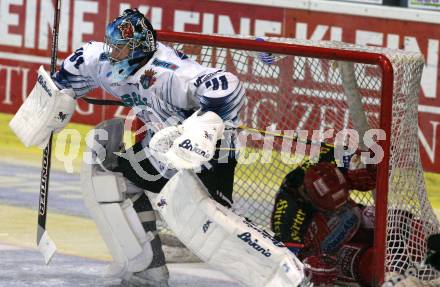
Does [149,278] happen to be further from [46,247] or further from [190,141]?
[190,141]

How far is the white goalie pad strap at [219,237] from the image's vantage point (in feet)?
16.0

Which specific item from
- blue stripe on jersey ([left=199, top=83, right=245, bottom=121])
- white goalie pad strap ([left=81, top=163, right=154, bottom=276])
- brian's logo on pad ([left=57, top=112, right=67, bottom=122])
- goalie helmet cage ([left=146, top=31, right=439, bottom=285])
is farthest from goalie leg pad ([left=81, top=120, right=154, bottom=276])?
goalie helmet cage ([left=146, top=31, right=439, bottom=285])

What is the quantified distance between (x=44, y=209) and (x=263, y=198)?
1172mm

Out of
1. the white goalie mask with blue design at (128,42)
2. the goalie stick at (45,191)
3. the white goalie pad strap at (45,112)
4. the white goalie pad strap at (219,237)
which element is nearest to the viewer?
the white goalie pad strap at (219,237)

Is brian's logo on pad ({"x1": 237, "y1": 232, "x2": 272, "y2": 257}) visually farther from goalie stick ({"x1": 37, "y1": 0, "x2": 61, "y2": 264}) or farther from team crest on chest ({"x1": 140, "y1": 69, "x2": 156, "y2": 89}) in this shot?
goalie stick ({"x1": 37, "y1": 0, "x2": 61, "y2": 264})

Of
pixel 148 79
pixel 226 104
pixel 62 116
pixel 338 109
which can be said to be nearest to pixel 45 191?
pixel 62 116

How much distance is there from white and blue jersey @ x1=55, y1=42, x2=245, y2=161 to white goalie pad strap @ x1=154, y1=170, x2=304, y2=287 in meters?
0.33

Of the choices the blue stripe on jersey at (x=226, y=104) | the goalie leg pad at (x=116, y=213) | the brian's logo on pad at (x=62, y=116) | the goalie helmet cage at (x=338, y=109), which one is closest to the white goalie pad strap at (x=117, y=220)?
the goalie leg pad at (x=116, y=213)

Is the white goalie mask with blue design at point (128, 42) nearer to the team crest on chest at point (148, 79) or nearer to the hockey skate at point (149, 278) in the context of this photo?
the team crest on chest at point (148, 79)

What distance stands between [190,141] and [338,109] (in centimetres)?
181

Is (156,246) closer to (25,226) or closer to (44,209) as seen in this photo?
(44,209)

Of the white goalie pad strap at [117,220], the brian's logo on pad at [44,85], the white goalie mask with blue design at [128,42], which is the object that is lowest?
the white goalie pad strap at [117,220]

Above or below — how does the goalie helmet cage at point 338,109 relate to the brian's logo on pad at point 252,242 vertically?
above

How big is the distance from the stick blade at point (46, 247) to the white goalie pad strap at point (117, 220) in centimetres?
28
